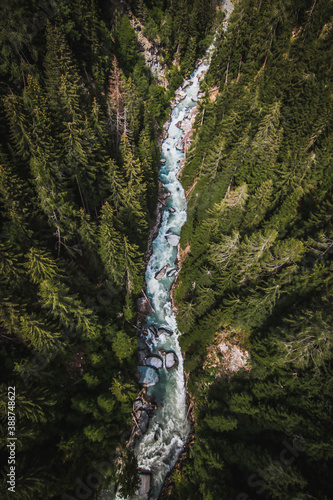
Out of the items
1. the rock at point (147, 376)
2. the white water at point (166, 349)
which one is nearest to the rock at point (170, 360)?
the white water at point (166, 349)

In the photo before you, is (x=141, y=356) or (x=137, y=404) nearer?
(x=137, y=404)

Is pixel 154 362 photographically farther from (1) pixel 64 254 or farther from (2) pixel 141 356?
(1) pixel 64 254

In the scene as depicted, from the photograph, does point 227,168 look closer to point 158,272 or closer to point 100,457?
point 158,272

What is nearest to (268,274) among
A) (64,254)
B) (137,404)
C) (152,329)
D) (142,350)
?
(152,329)

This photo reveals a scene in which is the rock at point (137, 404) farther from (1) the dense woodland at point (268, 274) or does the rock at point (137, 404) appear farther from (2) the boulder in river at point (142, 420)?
(1) the dense woodland at point (268, 274)

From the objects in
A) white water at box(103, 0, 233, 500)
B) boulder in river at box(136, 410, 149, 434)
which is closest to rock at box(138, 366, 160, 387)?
white water at box(103, 0, 233, 500)
